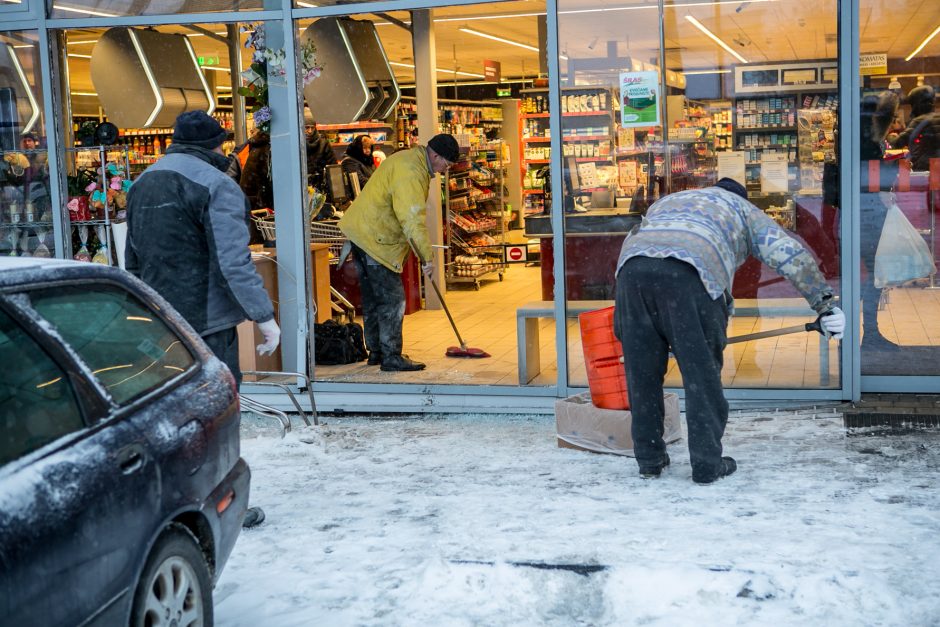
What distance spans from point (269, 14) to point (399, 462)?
120 inches

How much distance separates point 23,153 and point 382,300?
103 inches

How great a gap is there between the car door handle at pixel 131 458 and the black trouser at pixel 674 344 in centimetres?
268

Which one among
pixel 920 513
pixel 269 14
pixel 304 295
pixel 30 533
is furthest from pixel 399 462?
pixel 30 533

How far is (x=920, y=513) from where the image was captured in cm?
484

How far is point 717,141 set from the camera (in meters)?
7.30

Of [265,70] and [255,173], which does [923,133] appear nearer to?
[265,70]

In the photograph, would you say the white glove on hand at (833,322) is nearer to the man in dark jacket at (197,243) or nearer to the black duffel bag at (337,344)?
the man in dark jacket at (197,243)

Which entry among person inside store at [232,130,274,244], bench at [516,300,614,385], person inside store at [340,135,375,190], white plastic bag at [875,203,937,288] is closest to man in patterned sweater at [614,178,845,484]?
white plastic bag at [875,203,937,288]

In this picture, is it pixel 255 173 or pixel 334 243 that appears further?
pixel 255 173

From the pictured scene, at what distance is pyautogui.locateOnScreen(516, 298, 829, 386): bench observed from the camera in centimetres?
698

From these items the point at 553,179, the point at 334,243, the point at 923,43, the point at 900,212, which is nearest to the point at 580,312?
the point at 553,179

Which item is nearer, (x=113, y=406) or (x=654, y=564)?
(x=113, y=406)

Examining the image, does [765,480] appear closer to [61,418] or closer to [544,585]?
A: [544,585]

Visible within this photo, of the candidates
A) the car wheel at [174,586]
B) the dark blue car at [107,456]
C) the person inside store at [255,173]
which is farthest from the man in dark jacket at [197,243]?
the person inside store at [255,173]
